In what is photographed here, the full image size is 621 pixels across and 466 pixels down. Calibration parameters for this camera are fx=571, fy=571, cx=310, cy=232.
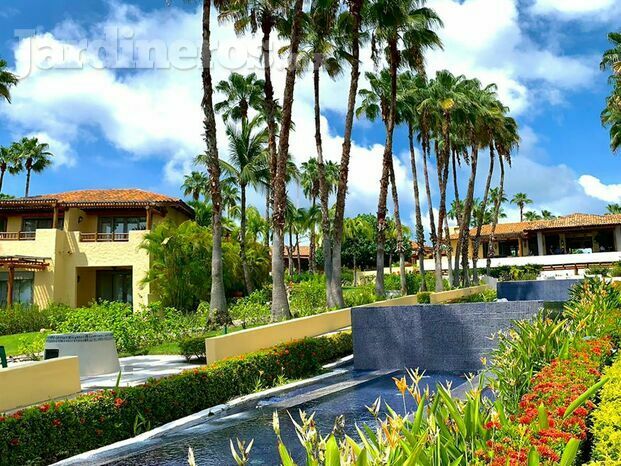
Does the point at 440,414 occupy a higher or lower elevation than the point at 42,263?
lower

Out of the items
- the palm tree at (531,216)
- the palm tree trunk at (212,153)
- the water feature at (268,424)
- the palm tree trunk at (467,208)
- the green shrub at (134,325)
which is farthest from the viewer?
the palm tree at (531,216)

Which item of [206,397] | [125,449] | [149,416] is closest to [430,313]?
[206,397]

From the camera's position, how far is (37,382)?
32.3ft

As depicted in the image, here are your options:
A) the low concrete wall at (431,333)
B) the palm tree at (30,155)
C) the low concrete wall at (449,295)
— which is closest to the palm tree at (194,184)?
the palm tree at (30,155)

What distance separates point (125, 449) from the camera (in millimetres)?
8078

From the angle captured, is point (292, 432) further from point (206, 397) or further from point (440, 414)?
point (440, 414)

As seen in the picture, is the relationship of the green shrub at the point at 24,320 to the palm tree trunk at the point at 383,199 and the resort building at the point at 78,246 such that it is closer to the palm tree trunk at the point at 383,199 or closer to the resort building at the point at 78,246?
the resort building at the point at 78,246

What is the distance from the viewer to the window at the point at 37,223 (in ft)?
109

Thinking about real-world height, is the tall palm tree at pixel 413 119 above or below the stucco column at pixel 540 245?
above

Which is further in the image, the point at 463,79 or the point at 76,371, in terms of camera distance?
the point at 463,79

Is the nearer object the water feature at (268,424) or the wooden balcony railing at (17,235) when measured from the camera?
the water feature at (268,424)

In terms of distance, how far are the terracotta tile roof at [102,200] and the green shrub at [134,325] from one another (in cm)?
1313

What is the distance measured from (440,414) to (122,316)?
15171 millimetres

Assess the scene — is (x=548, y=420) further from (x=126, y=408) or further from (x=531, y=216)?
(x=531, y=216)
